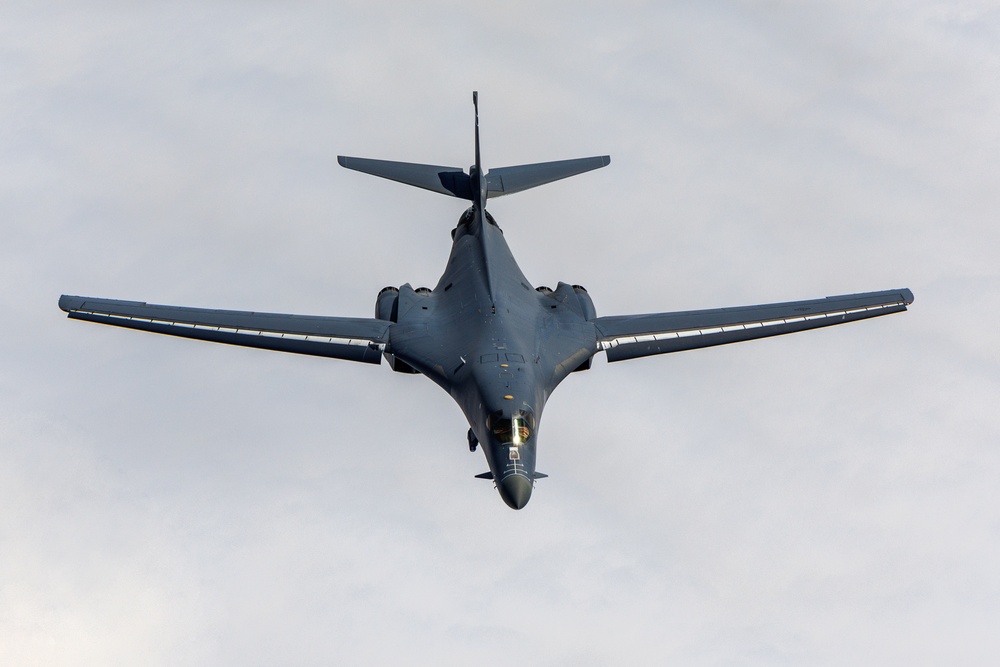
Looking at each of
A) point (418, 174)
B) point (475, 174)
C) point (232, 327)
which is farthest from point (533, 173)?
point (232, 327)

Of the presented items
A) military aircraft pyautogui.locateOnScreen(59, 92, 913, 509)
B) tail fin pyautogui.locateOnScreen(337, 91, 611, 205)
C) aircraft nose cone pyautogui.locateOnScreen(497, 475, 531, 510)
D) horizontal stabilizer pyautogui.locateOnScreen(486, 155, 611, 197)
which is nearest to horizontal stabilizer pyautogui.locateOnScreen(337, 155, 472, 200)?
tail fin pyautogui.locateOnScreen(337, 91, 611, 205)

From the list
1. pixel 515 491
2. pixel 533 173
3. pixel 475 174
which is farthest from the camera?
pixel 533 173

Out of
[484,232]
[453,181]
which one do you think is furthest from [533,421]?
[453,181]

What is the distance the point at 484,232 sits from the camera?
5906cm

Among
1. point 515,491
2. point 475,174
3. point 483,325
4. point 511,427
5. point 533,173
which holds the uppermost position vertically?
point 533,173

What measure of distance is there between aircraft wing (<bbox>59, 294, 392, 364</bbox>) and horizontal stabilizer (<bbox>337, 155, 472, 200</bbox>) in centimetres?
975

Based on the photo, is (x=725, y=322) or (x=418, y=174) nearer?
(x=725, y=322)

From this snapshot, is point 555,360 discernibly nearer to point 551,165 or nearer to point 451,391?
point 451,391

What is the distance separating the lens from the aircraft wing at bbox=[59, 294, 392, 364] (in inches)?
2144

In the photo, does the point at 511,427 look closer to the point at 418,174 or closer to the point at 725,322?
the point at 725,322

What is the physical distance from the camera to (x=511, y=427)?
48.3 meters

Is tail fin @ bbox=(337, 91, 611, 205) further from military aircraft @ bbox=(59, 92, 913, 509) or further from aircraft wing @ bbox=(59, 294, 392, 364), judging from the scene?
aircraft wing @ bbox=(59, 294, 392, 364)

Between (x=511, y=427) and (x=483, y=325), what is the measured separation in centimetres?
701

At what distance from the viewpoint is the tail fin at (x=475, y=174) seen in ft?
202
